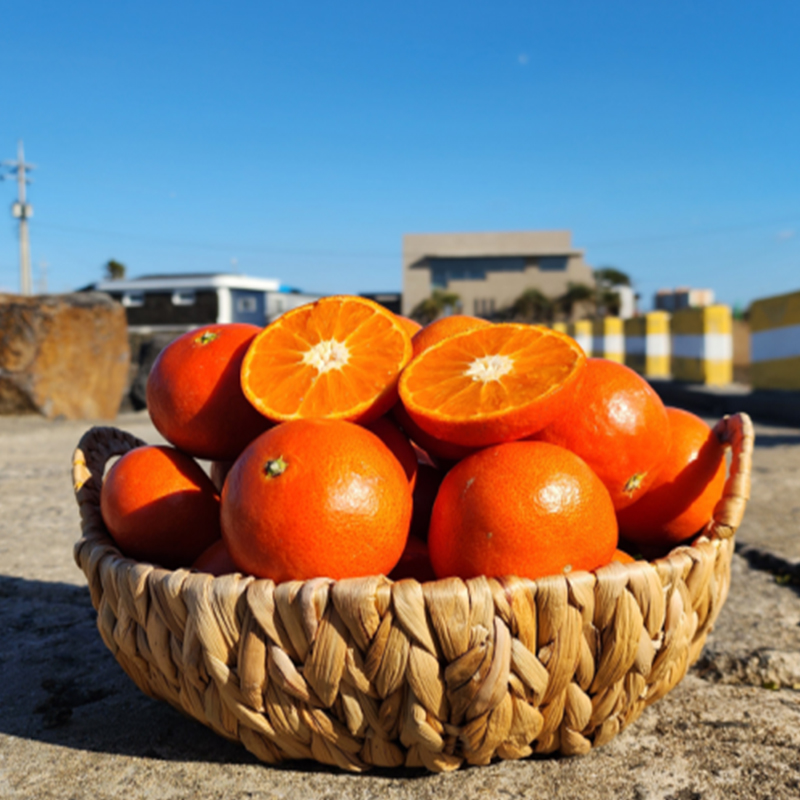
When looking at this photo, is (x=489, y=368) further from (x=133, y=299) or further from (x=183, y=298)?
(x=133, y=299)

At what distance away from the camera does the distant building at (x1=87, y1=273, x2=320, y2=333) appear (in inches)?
1451

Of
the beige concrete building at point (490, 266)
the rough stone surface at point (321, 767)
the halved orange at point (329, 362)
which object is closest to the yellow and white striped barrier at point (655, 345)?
the rough stone surface at point (321, 767)

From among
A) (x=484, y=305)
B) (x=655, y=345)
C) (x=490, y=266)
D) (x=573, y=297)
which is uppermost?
(x=490, y=266)

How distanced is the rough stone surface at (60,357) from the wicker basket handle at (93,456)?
6.73 m

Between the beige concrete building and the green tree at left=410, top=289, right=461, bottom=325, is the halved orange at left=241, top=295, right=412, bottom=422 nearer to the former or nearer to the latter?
the green tree at left=410, top=289, right=461, bottom=325

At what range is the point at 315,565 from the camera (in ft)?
3.73

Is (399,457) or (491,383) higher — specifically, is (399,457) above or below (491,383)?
below

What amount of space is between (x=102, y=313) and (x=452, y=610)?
8932 mm

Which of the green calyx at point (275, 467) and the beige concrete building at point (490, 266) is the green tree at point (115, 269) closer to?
the beige concrete building at point (490, 266)

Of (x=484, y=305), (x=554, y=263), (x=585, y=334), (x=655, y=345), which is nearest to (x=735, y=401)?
(x=655, y=345)

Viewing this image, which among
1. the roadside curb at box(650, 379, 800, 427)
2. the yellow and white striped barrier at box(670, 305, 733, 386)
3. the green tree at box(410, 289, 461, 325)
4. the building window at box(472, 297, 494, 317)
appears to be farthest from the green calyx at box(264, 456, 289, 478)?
the building window at box(472, 297, 494, 317)

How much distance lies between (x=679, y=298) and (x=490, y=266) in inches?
598

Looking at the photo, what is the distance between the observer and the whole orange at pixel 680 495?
5.06 ft

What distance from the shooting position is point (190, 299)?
37.6 m
